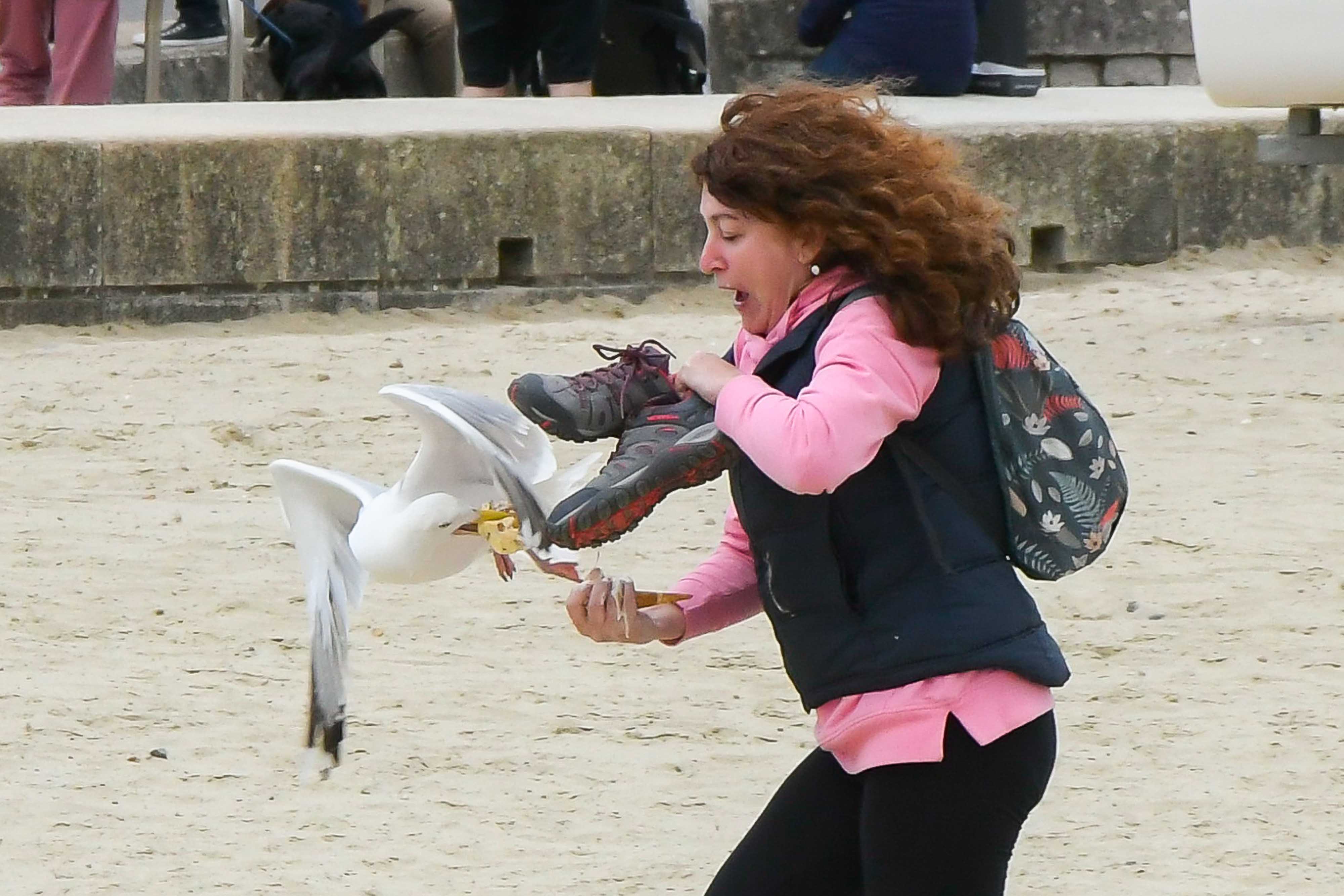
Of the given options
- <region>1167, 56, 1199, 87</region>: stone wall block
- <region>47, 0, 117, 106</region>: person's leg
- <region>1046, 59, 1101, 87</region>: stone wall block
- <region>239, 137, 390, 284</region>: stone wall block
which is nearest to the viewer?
<region>239, 137, 390, 284</region>: stone wall block

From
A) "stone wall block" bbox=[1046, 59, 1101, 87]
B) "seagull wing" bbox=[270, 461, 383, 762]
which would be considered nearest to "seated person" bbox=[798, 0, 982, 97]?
"stone wall block" bbox=[1046, 59, 1101, 87]

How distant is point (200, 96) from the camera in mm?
9258

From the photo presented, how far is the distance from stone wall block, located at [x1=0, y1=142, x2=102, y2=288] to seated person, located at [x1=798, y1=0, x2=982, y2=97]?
252cm

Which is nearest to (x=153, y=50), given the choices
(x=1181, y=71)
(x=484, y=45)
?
(x=484, y=45)

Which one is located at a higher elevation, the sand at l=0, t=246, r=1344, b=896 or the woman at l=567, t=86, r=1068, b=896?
the woman at l=567, t=86, r=1068, b=896

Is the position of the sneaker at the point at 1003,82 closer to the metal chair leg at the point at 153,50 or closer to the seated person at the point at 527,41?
the seated person at the point at 527,41

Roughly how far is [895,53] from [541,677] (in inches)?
157

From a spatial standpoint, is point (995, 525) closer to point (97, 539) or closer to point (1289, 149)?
point (97, 539)

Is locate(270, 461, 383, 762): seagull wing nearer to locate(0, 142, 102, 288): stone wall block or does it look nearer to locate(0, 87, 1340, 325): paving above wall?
locate(0, 87, 1340, 325): paving above wall

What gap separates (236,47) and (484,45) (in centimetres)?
117

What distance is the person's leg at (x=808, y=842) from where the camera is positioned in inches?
85.0

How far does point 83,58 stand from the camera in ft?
25.3

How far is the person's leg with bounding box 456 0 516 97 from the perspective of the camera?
7.40 m

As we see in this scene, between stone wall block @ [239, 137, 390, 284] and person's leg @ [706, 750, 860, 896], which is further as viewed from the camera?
stone wall block @ [239, 137, 390, 284]
